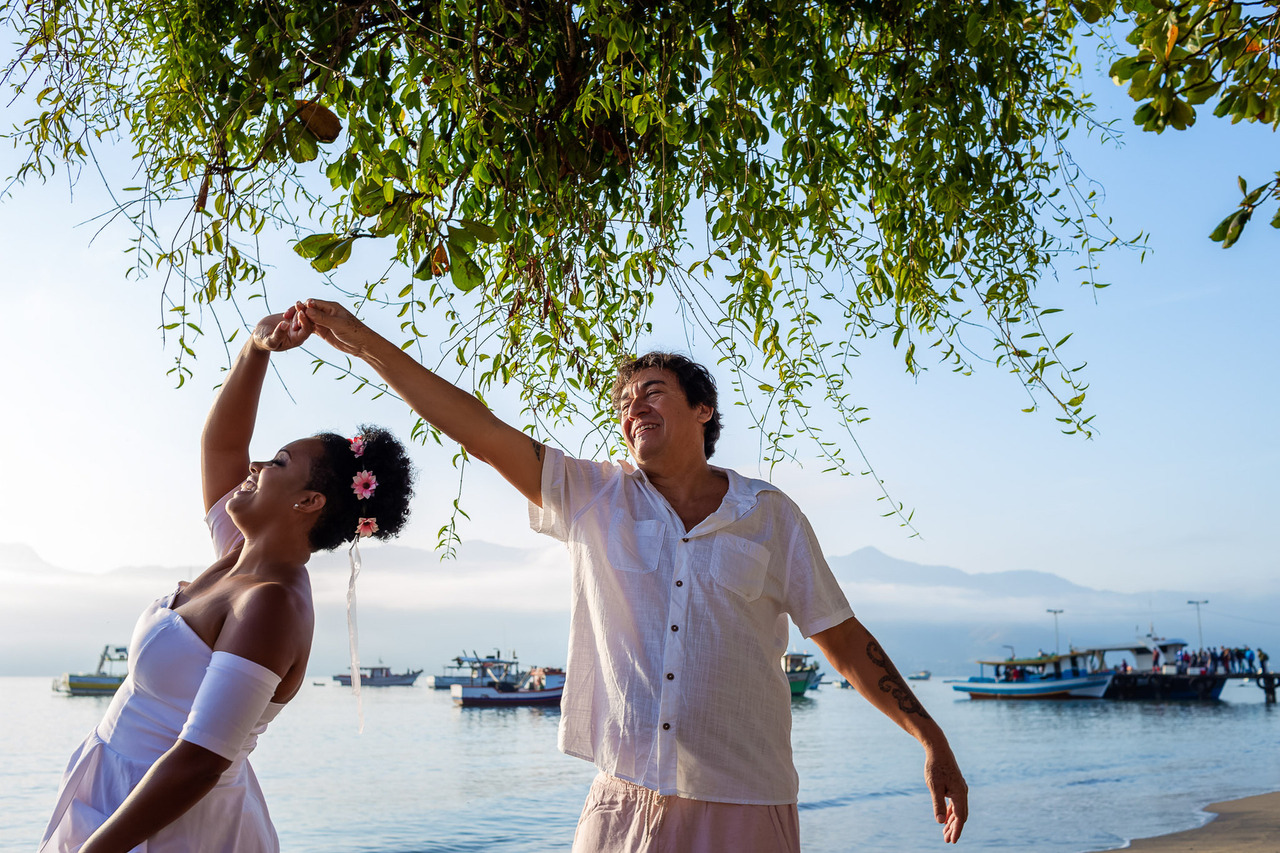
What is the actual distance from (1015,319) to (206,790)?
2.69 metres

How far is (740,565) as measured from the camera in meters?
2.25

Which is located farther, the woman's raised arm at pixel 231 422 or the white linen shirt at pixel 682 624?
the woman's raised arm at pixel 231 422

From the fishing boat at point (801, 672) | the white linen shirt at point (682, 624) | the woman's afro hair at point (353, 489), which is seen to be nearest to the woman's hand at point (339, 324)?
the woman's afro hair at point (353, 489)

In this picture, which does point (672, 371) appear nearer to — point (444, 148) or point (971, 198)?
point (444, 148)

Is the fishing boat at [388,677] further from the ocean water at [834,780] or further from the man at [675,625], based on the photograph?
the man at [675,625]

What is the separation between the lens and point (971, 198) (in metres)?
2.88

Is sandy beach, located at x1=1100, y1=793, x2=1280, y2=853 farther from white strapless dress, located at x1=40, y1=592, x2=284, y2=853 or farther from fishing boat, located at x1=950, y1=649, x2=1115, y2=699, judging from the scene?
fishing boat, located at x1=950, y1=649, x2=1115, y2=699

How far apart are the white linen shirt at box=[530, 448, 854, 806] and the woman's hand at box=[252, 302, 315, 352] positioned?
636mm

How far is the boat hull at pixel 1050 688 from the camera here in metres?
45.8

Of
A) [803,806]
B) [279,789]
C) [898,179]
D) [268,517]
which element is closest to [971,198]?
[898,179]

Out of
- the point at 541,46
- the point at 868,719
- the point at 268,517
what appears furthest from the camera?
the point at 868,719

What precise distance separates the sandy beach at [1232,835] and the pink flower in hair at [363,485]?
9.63 m

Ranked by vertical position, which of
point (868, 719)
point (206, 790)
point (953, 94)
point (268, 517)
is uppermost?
point (953, 94)

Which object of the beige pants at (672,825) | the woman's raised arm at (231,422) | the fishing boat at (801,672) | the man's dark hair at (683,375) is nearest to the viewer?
the beige pants at (672,825)
